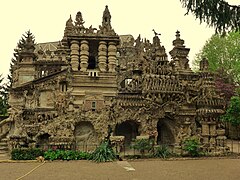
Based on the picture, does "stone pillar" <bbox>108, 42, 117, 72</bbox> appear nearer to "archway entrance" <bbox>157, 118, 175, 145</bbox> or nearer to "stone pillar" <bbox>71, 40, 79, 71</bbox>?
"stone pillar" <bbox>71, 40, 79, 71</bbox>

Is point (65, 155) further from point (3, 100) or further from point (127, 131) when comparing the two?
point (3, 100)

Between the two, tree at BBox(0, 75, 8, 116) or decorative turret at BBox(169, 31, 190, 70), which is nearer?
decorative turret at BBox(169, 31, 190, 70)

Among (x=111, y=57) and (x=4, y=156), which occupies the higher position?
(x=111, y=57)

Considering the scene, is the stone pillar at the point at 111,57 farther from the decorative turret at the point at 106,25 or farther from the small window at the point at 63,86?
the small window at the point at 63,86

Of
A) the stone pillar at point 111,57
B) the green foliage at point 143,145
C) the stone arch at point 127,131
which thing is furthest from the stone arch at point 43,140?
the stone pillar at point 111,57

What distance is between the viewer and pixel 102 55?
2131cm

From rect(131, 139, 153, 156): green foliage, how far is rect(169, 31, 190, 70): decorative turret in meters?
10.1

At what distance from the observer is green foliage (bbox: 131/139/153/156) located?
18.8 meters

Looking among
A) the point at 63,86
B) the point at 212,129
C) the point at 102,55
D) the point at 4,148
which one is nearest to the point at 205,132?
the point at 212,129

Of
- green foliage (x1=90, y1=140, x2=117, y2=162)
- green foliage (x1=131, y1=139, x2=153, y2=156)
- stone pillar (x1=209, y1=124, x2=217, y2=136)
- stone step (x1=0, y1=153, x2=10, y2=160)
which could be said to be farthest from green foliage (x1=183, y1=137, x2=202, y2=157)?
stone step (x1=0, y1=153, x2=10, y2=160)

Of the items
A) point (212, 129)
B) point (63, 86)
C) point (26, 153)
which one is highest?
point (63, 86)

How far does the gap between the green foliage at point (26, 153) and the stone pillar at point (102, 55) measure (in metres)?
7.59

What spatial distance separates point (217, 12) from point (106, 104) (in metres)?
12.3

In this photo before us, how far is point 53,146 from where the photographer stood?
18.8 m
